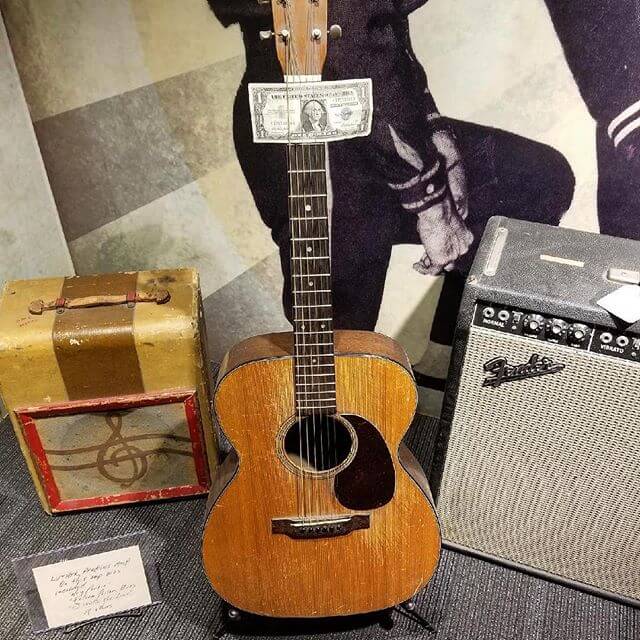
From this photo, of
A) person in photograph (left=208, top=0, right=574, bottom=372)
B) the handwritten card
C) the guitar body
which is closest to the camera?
the guitar body

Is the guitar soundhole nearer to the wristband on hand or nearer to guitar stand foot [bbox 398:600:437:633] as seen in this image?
guitar stand foot [bbox 398:600:437:633]

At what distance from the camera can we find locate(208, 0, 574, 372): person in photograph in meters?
1.45

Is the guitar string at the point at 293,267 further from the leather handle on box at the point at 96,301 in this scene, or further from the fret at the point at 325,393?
the leather handle on box at the point at 96,301

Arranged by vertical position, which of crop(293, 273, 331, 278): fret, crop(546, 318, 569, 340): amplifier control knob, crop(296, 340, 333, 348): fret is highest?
crop(293, 273, 331, 278): fret

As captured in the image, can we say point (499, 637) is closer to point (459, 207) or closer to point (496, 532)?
point (496, 532)

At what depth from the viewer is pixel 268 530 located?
1.27 metres

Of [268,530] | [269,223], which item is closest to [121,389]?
[268,530]

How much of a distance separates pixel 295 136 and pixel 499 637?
113cm

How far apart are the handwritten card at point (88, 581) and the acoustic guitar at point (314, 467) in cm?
20

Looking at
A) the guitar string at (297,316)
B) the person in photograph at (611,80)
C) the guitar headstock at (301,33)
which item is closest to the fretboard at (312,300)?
the guitar string at (297,316)

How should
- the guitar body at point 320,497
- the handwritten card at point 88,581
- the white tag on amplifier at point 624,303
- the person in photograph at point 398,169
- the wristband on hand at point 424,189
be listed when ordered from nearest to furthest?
the white tag on amplifier at point 624,303
the guitar body at point 320,497
the handwritten card at point 88,581
the person in photograph at point 398,169
the wristband on hand at point 424,189

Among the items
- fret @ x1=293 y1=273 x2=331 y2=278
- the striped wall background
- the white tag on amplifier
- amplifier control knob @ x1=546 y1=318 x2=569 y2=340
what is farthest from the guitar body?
the striped wall background

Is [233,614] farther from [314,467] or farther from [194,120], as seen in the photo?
[194,120]

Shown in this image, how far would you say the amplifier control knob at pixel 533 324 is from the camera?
1.13 meters
